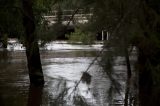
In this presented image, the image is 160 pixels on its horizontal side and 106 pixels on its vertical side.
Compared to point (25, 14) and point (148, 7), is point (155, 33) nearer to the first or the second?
point (148, 7)

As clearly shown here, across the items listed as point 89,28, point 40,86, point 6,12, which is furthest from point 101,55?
point 40,86

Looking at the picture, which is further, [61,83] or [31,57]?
[31,57]

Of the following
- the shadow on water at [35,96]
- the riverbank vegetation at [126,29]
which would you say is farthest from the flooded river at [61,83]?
the riverbank vegetation at [126,29]

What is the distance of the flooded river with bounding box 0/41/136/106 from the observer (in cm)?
861

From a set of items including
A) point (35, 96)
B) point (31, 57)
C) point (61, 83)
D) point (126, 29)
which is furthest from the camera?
point (31, 57)

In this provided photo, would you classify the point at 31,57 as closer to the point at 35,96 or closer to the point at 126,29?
the point at 35,96

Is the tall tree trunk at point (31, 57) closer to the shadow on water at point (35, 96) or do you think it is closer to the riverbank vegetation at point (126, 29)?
the shadow on water at point (35, 96)

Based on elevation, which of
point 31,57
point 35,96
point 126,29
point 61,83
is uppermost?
point 126,29

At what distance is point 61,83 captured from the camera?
901 centimetres

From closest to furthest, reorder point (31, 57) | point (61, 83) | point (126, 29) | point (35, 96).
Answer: point (126, 29) → point (61, 83) → point (35, 96) → point (31, 57)

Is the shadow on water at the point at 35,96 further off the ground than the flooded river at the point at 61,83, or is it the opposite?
the flooded river at the point at 61,83

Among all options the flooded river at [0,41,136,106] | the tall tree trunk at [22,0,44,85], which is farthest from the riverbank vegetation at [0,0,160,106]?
the tall tree trunk at [22,0,44,85]

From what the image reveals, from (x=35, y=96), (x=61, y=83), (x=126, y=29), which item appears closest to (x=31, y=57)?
(x=35, y=96)

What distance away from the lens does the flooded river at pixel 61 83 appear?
8.61 m
